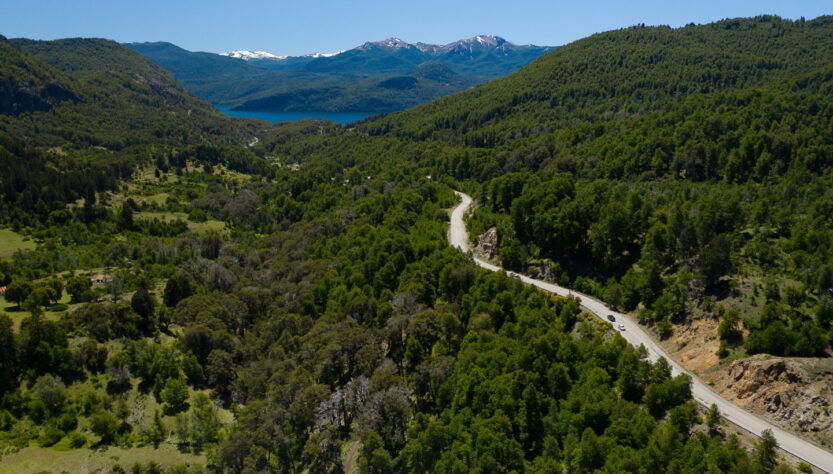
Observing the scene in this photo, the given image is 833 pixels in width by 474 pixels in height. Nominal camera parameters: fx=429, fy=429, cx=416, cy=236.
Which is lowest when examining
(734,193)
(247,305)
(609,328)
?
(247,305)

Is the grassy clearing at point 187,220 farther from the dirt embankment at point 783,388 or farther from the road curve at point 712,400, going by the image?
the dirt embankment at point 783,388

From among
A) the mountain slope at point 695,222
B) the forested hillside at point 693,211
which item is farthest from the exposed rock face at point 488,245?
the forested hillside at point 693,211

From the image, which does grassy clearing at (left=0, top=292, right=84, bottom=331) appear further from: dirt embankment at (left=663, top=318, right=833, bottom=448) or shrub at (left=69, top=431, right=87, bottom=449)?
dirt embankment at (left=663, top=318, right=833, bottom=448)

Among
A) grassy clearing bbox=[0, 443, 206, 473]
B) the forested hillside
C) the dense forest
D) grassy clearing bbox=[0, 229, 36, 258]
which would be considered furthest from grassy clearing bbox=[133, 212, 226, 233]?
grassy clearing bbox=[0, 443, 206, 473]

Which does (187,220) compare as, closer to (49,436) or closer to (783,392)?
(49,436)

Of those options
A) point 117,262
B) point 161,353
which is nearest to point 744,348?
point 161,353

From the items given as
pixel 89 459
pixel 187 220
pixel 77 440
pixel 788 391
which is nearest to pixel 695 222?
pixel 788 391

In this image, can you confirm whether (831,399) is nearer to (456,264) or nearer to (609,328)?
(609,328)
